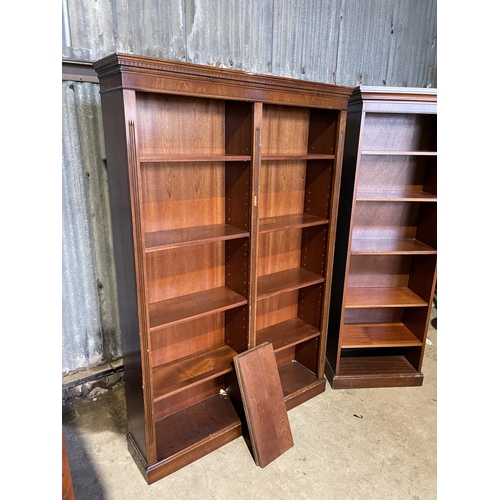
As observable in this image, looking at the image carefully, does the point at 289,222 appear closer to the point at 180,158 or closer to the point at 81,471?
the point at 180,158

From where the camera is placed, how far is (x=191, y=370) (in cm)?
206

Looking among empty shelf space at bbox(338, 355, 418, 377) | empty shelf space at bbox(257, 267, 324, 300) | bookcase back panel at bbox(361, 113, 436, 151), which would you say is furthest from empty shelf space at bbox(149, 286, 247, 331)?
bookcase back panel at bbox(361, 113, 436, 151)

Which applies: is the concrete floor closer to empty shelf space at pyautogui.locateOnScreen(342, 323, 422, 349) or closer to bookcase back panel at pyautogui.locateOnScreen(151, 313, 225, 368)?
empty shelf space at pyautogui.locateOnScreen(342, 323, 422, 349)

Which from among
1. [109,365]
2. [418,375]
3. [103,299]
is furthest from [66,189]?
[418,375]

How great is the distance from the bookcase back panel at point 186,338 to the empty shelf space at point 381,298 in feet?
2.83

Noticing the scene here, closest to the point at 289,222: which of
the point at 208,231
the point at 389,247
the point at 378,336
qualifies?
the point at 208,231

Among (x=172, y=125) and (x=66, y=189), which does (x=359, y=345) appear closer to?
(x=172, y=125)

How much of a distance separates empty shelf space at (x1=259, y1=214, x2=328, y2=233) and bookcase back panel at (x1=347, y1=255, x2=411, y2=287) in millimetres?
540

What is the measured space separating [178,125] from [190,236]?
0.54 m

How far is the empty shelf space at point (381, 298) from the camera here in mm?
2443

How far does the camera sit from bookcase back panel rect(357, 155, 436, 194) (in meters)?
2.40

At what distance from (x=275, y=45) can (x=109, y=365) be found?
2328 millimetres

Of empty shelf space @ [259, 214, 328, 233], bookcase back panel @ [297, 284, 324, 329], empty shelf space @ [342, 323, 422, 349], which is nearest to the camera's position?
empty shelf space @ [259, 214, 328, 233]

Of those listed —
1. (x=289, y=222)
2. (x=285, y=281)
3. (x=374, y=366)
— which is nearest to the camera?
(x=289, y=222)
